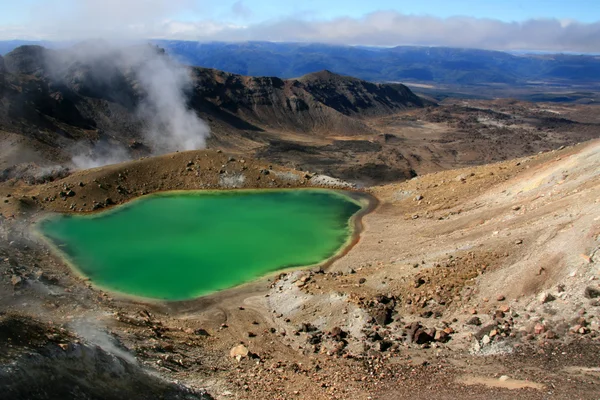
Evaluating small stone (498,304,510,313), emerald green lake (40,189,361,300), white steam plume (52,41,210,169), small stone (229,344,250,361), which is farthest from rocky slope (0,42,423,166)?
small stone (498,304,510,313)

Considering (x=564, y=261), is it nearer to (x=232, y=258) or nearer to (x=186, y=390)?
(x=186, y=390)

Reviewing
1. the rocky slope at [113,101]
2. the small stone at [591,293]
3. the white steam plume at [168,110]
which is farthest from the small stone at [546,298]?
the white steam plume at [168,110]

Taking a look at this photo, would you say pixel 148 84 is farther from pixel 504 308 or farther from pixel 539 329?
pixel 539 329

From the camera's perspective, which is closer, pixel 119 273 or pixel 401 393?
pixel 401 393

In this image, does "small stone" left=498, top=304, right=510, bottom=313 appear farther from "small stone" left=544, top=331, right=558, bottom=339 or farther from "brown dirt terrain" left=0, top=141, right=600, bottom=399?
"small stone" left=544, top=331, right=558, bottom=339

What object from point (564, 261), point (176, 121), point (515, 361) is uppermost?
point (176, 121)

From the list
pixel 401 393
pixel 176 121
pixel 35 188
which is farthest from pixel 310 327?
pixel 176 121

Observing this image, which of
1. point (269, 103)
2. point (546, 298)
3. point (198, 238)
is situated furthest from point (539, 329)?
point (269, 103)

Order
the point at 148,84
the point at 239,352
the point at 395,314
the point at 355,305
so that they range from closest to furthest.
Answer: the point at 239,352 < the point at 395,314 < the point at 355,305 < the point at 148,84
